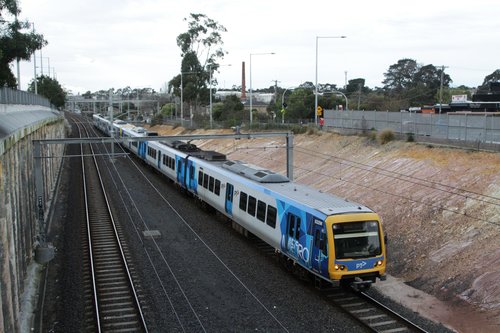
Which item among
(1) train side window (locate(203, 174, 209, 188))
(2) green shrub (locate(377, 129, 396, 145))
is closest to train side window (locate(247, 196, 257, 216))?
(1) train side window (locate(203, 174, 209, 188))

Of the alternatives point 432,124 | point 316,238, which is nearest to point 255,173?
point 316,238

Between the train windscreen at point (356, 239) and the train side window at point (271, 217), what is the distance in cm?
332

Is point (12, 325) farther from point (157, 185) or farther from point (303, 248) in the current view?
point (157, 185)

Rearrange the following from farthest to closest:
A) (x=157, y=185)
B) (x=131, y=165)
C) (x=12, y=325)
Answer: (x=131, y=165) < (x=157, y=185) < (x=12, y=325)

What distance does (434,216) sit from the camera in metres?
19.0

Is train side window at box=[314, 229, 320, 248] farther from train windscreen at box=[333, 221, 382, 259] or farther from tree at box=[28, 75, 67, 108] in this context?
tree at box=[28, 75, 67, 108]

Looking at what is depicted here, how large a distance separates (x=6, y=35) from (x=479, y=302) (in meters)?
25.1

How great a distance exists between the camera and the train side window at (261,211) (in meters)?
17.7

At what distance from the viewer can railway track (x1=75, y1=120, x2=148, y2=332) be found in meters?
13.1

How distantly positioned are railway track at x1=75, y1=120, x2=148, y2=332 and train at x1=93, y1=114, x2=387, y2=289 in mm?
4601

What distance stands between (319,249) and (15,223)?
9.06 m

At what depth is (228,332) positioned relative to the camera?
12484 mm

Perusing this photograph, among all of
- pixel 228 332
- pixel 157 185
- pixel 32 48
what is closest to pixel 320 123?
pixel 157 185

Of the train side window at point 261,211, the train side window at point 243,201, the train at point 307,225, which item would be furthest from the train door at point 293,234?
the train side window at point 243,201
